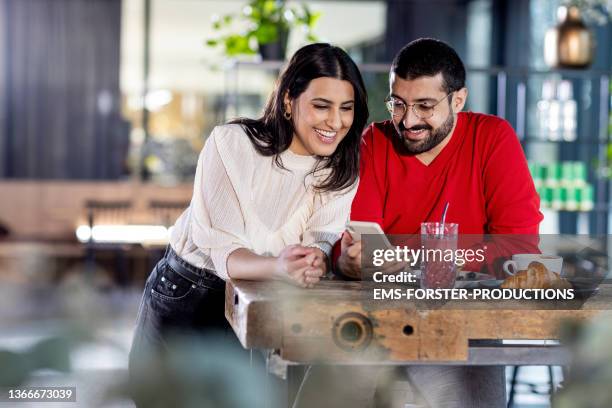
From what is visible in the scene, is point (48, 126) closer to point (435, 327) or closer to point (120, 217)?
point (120, 217)

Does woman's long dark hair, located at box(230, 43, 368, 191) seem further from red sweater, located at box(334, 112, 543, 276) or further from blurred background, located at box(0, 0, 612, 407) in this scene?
blurred background, located at box(0, 0, 612, 407)

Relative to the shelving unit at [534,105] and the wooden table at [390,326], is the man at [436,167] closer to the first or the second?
the wooden table at [390,326]

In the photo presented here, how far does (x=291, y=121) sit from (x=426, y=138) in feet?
1.41

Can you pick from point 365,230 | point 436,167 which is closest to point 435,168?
point 436,167

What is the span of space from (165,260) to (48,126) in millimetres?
7707

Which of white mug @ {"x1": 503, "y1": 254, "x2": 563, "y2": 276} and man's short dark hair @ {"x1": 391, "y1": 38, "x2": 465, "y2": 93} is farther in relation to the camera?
man's short dark hair @ {"x1": 391, "y1": 38, "x2": 465, "y2": 93}

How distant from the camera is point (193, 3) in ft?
32.0

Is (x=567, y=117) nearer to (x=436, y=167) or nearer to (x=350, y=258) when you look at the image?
(x=436, y=167)

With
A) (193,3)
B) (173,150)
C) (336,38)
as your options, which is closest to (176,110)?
(173,150)

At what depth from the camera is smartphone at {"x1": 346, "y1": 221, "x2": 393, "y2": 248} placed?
6.57 feet

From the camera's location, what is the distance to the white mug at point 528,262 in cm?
196

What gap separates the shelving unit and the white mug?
208 centimetres

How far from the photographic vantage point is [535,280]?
5.88 ft

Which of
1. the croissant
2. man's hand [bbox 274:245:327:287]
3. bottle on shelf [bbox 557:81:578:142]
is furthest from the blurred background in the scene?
the croissant
